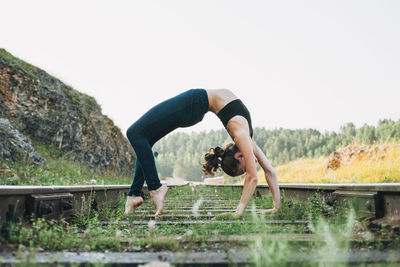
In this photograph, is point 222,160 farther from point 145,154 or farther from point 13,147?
point 13,147

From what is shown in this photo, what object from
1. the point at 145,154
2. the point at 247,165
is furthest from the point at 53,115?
the point at 247,165

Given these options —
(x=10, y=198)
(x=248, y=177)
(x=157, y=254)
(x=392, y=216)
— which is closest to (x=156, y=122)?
(x=248, y=177)

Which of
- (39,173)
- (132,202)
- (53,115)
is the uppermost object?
(53,115)

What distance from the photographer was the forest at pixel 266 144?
94.6 m

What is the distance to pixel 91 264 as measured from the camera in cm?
137

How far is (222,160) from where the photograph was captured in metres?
3.60

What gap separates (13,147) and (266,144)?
385 ft

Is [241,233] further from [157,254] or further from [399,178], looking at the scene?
[399,178]

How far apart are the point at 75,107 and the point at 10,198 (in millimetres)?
11667

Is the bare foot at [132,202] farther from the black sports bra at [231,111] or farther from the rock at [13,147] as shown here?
the rock at [13,147]

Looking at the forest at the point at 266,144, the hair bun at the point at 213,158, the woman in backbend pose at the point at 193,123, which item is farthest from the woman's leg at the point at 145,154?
the forest at the point at 266,144

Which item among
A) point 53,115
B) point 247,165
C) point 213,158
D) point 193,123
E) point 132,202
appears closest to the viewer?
point 247,165

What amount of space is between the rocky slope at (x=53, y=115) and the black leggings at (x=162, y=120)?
15.4ft

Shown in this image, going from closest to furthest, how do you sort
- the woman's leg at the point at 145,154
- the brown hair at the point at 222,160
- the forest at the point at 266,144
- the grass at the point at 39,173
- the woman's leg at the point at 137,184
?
the woman's leg at the point at 145,154
the brown hair at the point at 222,160
the woman's leg at the point at 137,184
the grass at the point at 39,173
the forest at the point at 266,144
